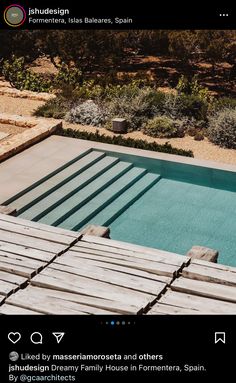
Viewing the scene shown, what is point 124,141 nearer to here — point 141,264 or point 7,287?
point 141,264

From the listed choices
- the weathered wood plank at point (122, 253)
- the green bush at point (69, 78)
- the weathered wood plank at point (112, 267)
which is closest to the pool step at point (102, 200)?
the weathered wood plank at point (122, 253)

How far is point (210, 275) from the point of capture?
901 centimetres

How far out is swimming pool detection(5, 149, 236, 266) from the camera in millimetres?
14969

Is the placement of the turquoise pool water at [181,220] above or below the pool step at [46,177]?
below

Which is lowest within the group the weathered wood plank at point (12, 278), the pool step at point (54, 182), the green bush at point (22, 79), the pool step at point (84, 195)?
the pool step at point (84, 195)

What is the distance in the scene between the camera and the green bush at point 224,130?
66.0 feet

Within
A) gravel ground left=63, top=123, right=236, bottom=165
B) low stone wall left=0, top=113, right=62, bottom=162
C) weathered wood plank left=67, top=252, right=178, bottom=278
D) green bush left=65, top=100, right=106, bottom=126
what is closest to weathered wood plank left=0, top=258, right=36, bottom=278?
weathered wood plank left=67, top=252, right=178, bottom=278

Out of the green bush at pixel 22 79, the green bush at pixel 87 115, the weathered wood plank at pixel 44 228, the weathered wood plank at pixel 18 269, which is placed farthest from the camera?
the green bush at pixel 22 79

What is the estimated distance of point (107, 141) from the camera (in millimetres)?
19969

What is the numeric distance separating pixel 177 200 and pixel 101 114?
6.84 metres

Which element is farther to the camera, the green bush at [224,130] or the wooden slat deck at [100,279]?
the green bush at [224,130]

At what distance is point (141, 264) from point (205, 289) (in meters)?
1.20
